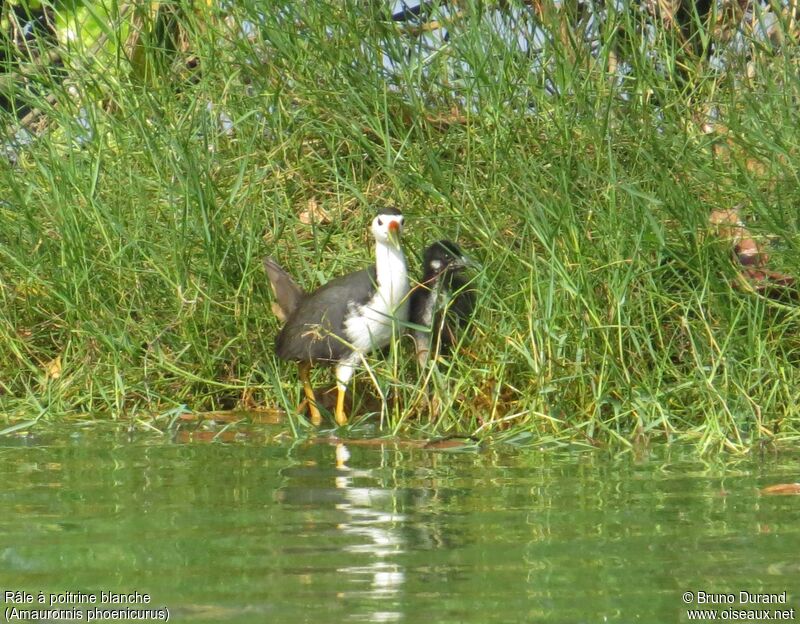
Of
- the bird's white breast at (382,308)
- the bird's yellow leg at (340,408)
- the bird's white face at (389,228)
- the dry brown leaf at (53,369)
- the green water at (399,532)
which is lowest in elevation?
the green water at (399,532)

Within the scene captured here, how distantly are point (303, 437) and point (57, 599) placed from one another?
9.15 feet

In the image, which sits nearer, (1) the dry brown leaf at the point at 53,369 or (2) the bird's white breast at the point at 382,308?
→ (2) the bird's white breast at the point at 382,308

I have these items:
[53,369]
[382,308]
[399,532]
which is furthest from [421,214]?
[399,532]

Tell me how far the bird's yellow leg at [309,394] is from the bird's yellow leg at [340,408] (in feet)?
0.30

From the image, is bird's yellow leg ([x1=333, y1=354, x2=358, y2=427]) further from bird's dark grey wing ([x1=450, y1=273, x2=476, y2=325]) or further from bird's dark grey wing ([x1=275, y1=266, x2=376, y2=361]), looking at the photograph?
bird's dark grey wing ([x1=450, y1=273, x2=476, y2=325])

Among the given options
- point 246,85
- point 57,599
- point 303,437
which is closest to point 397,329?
point 303,437

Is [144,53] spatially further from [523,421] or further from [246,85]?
[523,421]

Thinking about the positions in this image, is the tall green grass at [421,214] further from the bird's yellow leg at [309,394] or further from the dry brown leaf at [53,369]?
the bird's yellow leg at [309,394]

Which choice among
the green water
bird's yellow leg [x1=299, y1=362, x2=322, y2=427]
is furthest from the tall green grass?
the green water

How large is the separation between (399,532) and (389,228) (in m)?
2.83

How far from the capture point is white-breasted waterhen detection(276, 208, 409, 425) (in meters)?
6.72

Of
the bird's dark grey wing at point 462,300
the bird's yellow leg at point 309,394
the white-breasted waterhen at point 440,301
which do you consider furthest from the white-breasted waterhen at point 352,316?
the bird's dark grey wing at point 462,300

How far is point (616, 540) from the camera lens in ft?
13.0

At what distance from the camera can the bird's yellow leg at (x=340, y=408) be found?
6555 millimetres
